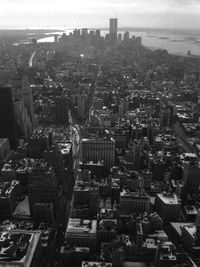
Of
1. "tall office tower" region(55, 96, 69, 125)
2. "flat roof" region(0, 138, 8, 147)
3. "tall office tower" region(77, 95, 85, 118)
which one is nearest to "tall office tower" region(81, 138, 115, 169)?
"flat roof" region(0, 138, 8, 147)

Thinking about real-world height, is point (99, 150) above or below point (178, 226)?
above

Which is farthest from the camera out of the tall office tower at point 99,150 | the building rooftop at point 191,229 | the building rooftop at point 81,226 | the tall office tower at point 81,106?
the tall office tower at point 81,106

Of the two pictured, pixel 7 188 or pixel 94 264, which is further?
pixel 7 188

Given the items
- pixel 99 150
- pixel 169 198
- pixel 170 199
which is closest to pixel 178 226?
pixel 170 199

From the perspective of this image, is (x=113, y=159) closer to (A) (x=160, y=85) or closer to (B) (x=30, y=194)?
Answer: (B) (x=30, y=194)

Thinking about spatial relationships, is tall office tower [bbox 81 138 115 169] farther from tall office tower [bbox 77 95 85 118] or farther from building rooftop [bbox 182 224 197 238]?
tall office tower [bbox 77 95 85 118]

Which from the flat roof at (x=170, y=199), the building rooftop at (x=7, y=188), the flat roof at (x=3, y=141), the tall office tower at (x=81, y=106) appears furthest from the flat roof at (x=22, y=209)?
the tall office tower at (x=81, y=106)

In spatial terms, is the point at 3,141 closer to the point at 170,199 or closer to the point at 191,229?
the point at 170,199

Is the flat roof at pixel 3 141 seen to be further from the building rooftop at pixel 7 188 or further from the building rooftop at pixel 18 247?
the building rooftop at pixel 18 247

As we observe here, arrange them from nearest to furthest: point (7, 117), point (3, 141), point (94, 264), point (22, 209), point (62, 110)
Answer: point (94, 264), point (22, 209), point (3, 141), point (7, 117), point (62, 110)
